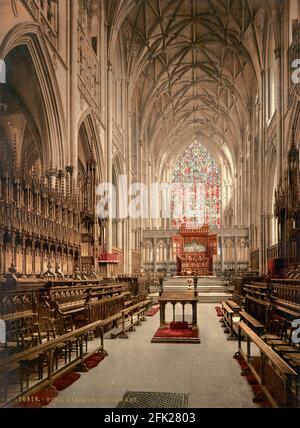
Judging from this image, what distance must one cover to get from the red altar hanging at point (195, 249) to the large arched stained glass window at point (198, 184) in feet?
46.3

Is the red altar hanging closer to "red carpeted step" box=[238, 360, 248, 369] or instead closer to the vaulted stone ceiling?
the vaulted stone ceiling

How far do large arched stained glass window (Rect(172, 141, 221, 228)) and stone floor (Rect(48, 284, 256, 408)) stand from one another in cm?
3814

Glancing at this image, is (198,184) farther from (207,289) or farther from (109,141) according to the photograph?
(207,289)

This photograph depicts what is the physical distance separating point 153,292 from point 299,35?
13.9 meters

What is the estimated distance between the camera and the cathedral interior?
5.73m

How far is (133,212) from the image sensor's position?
30922mm

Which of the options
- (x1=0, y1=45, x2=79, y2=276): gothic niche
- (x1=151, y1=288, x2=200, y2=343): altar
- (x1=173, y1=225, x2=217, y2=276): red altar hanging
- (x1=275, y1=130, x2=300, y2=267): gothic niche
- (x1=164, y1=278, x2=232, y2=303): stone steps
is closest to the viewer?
(x1=151, y1=288, x2=200, y2=343): altar

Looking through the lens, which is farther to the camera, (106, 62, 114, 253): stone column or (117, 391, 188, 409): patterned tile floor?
(106, 62, 114, 253): stone column

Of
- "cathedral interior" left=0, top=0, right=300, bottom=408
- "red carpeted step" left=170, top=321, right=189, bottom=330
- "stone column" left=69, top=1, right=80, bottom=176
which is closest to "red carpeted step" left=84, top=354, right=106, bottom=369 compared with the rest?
"cathedral interior" left=0, top=0, right=300, bottom=408

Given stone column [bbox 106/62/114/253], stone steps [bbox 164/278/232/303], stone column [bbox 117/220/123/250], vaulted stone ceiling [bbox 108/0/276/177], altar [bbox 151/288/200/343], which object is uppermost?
vaulted stone ceiling [bbox 108/0/276/177]

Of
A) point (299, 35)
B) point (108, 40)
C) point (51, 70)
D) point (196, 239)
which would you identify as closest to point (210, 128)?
point (196, 239)

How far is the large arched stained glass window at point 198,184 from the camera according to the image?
46.8m

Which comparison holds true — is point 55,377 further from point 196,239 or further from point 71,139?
point 196,239

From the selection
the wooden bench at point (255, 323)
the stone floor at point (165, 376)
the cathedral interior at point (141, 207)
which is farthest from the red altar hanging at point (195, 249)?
the wooden bench at point (255, 323)
